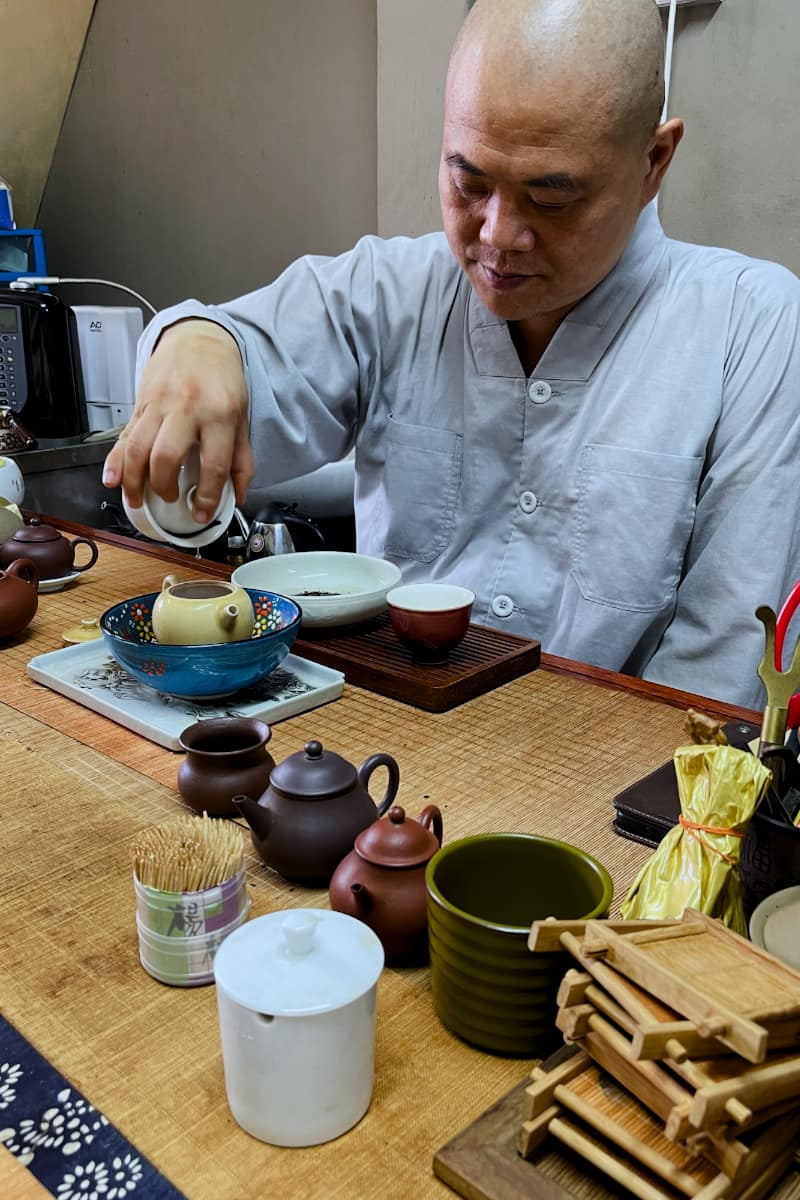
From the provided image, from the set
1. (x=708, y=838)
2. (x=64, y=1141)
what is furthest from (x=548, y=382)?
(x=64, y=1141)

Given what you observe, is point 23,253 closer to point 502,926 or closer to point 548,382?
point 548,382

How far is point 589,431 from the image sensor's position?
170cm

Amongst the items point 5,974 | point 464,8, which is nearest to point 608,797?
point 5,974

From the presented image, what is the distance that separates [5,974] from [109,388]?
244cm

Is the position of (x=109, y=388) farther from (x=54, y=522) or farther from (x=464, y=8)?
(x=464, y=8)

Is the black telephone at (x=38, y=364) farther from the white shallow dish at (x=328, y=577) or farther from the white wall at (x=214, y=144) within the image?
the white shallow dish at (x=328, y=577)

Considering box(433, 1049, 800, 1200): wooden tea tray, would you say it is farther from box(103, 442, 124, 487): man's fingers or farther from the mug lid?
the mug lid

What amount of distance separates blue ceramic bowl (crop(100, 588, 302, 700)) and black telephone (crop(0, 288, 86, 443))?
1.72 m

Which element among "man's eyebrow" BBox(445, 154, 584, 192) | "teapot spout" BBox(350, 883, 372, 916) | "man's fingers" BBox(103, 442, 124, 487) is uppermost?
"man's eyebrow" BBox(445, 154, 584, 192)

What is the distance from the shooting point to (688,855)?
712 millimetres

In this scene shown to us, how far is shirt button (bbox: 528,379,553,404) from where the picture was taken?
171 cm

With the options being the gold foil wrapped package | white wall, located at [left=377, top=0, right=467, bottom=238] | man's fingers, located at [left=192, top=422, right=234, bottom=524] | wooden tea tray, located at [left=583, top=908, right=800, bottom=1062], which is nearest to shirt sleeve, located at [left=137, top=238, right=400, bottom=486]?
man's fingers, located at [left=192, top=422, right=234, bottom=524]

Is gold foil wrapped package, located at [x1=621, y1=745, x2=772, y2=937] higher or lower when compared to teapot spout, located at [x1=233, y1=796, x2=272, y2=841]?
higher

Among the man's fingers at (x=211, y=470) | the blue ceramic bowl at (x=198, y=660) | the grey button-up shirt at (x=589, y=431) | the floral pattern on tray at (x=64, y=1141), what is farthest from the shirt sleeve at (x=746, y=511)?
the floral pattern on tray at (x=64, y=1141)
